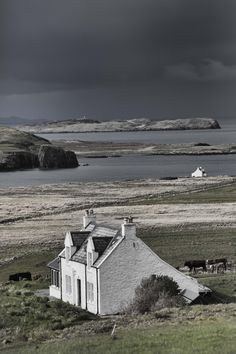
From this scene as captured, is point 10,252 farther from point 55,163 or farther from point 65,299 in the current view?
point 55,163

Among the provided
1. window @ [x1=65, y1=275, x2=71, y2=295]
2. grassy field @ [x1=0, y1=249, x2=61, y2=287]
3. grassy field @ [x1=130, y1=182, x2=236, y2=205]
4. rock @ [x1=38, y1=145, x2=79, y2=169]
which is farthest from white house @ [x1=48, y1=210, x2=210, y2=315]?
rock @ [x1=38, y1=145, x2=79, y2=169]

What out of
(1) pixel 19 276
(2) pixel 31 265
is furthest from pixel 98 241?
(2) pixel 31 265

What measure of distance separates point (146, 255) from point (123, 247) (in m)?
1.11

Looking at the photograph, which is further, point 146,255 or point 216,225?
point 216,225

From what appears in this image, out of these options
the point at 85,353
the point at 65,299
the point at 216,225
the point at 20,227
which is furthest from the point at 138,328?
the point at 20,227

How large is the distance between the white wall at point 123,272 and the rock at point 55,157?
161m

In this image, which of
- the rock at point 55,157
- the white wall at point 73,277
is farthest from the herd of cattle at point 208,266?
the rock at point 55,157

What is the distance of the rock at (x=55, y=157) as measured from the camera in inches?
7594

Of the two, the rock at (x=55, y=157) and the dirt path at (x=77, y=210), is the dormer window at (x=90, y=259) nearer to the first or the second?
the dirt path at (x=77, y=210)

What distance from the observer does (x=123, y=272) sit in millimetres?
31438

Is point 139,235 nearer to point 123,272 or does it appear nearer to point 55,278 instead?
point 55,278

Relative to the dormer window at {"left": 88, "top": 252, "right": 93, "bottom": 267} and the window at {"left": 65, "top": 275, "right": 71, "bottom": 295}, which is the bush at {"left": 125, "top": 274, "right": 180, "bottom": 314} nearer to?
the dormer window at {"left": 88, "top": 252, "right": 93, "bottom": 267}

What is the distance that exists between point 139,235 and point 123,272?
2486 centimetres

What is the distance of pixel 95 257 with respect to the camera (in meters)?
31.8
